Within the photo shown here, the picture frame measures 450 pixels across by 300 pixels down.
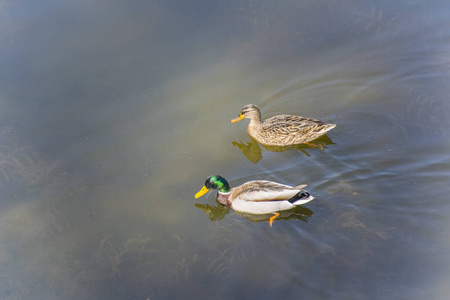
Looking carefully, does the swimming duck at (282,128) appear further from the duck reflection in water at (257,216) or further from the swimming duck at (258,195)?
the duck reflection in water at (257,216)

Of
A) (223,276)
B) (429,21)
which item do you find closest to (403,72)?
(429,21)

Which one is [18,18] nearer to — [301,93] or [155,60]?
[155,60]

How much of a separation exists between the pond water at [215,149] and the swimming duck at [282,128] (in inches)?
7.3

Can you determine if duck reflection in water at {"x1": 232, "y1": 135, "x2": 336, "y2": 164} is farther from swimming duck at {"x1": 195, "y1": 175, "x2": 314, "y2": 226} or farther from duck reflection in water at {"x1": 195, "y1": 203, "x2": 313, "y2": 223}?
duck reflection in water at {"x1": 195, "y1": 203, "x2": 313, "y2": 223}

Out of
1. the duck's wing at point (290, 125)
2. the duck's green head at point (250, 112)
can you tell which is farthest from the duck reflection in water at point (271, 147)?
the duck's green head at point (250, 112)

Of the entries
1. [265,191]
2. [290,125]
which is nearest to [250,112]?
[290,125]

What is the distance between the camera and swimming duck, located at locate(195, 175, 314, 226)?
22.7 feet

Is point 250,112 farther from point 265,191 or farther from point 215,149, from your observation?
point 265,191

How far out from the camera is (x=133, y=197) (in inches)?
290

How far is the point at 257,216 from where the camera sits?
7.21m

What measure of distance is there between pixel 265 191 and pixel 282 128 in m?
1.51

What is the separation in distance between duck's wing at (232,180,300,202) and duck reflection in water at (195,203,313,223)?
295 millimetres

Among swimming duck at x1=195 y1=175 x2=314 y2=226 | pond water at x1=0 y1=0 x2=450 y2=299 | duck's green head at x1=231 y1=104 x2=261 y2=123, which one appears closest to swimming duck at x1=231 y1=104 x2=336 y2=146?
duck's green head at x1=231 y1=104 x2=261 y2=123

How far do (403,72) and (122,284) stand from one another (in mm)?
6122
